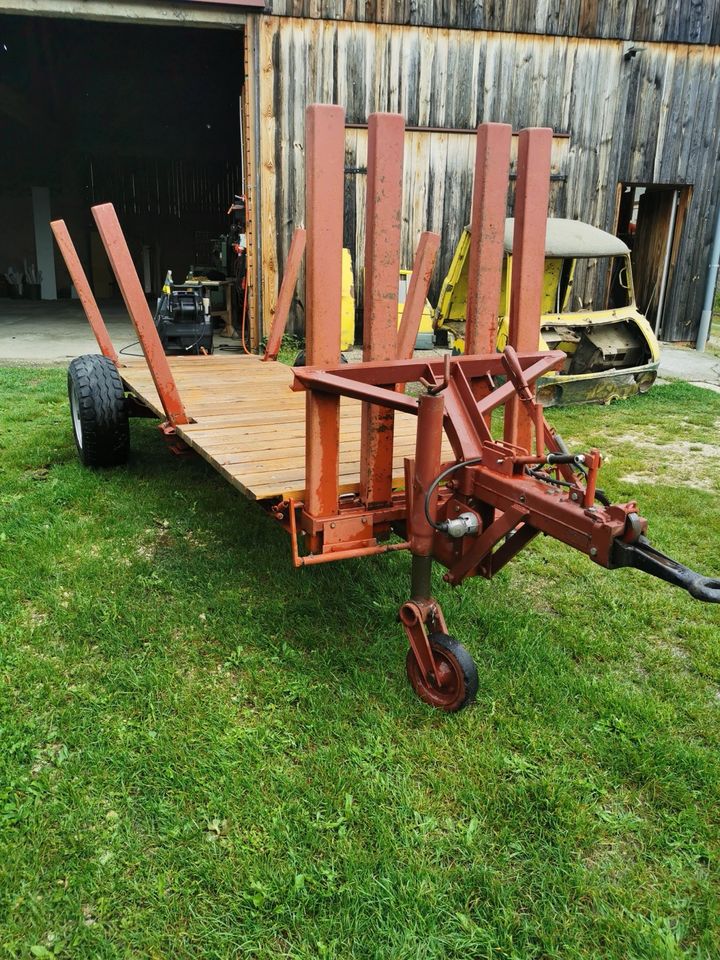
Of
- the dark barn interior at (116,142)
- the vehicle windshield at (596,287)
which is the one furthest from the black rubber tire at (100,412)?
the dark barn interior at (116,142)

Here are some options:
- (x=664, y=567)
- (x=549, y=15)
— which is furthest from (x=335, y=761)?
(x=549, y=15)

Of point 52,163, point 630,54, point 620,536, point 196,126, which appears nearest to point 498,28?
point 630,54

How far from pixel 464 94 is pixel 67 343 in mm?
6426

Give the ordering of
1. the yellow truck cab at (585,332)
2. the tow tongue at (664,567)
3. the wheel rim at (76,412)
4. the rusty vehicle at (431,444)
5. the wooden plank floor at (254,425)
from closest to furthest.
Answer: the tow tongue at (664,567)
the rusty vehicle at (431,444)
the wooden plank floor at (254,425)
the wheel rim at (76,412)
the yellow truck cab at (585,332)

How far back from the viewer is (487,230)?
2936 mm

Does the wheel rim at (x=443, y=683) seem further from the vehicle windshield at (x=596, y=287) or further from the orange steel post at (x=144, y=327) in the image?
the vehicle windshield at (x=596, y=287)

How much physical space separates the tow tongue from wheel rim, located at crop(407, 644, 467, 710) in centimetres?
69

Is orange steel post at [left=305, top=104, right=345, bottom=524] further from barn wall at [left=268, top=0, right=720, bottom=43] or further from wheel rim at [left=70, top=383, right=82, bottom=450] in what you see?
barn wall at [left=268, top=0, right=720, bottom=43]

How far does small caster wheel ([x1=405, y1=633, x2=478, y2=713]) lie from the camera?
8.21 ft

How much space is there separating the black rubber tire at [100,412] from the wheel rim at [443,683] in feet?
9.38

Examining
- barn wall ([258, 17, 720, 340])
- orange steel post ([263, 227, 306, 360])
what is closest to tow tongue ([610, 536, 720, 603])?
orange steel post ([263, 227, 306, 360])

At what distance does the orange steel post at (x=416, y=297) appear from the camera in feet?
11.7

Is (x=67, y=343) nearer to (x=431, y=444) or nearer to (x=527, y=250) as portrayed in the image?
(x=527, y=250)

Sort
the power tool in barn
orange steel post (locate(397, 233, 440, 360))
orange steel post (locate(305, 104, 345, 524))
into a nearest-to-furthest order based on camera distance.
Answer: orange steel post (locate(305, 104, 345, 524))
orange steel post (locate(397, 233, 440, 360))
the power tool in barn
